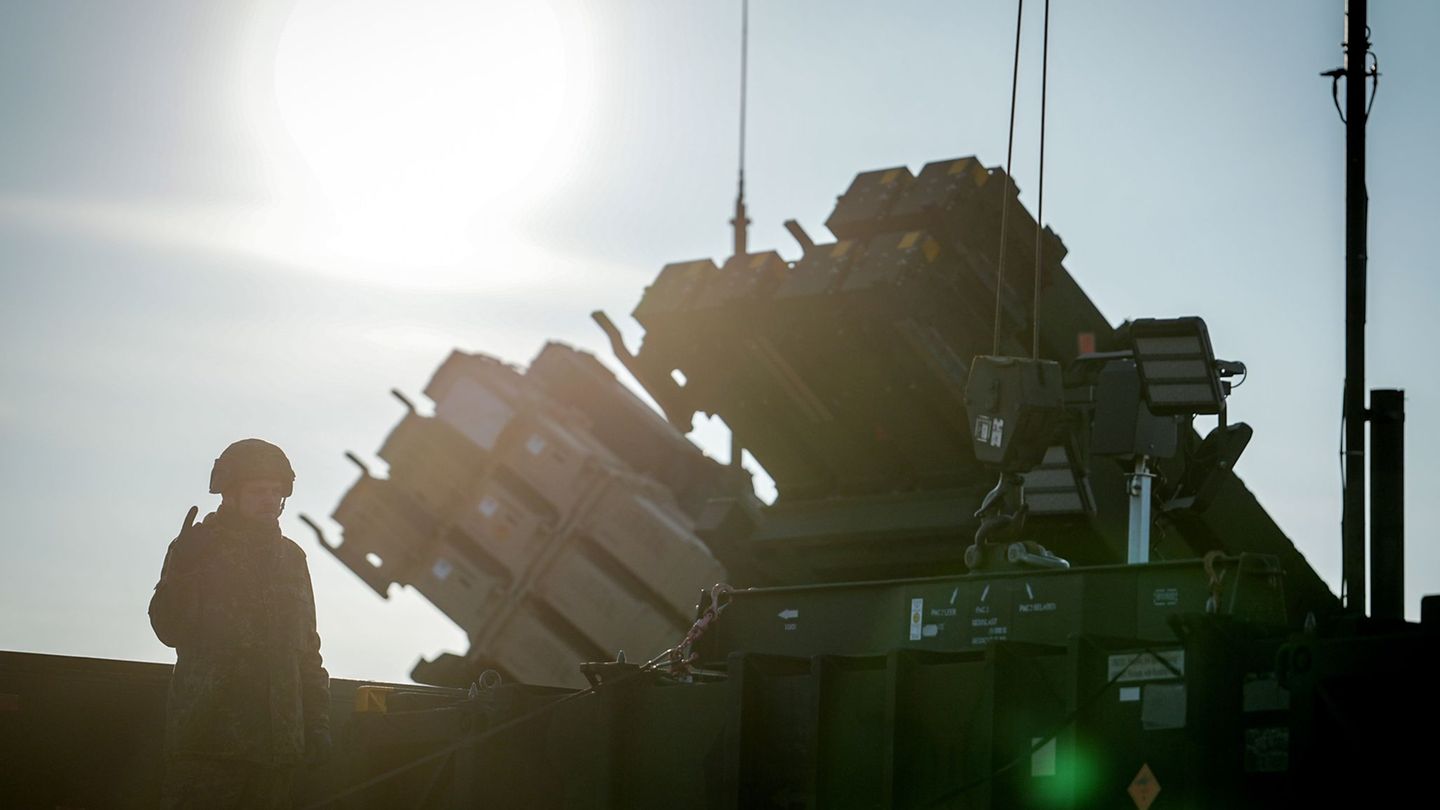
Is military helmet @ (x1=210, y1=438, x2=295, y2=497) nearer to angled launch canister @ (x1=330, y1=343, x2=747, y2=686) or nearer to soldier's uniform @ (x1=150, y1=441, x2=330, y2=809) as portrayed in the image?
soldier's uniform @ (x1=150, y1=441, x2=330, y2=809)

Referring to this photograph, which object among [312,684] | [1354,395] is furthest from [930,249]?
[312,684]

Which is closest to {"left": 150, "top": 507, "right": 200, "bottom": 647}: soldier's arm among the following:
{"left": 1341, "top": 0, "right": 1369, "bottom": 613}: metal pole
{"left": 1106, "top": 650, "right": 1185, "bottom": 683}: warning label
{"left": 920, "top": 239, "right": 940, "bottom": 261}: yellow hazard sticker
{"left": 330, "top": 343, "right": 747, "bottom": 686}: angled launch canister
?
{"left": 1106, "top": 650, "right": 1185, "bottom": 683}: warning label

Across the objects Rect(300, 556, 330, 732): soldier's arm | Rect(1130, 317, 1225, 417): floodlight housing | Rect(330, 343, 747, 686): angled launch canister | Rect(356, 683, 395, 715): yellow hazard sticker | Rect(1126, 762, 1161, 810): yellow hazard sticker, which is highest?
Rect(330, 343, 747, 686): angled launch canister

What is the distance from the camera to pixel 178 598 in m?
6.55

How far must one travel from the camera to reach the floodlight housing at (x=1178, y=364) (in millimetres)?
8562

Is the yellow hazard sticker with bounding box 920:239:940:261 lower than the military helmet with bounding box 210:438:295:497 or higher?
higher

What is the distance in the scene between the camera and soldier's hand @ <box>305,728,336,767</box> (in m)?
6.67

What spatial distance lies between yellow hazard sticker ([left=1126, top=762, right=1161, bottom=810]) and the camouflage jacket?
2.78 meters

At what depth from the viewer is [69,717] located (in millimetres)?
7543

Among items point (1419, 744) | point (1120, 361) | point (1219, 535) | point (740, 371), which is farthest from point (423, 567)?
point (1419, 744)

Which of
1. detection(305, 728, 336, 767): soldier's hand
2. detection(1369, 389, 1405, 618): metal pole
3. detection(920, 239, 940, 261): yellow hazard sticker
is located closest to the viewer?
detection(305, 728, 336, 767): soldier's hand

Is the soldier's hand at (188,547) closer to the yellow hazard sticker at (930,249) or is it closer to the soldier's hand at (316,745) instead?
the soldier's hand at (316,745)

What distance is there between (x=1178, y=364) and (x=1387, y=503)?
137cm

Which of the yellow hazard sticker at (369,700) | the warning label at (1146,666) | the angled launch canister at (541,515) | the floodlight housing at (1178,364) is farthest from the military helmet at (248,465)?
the angled launch canister at (541,515)
